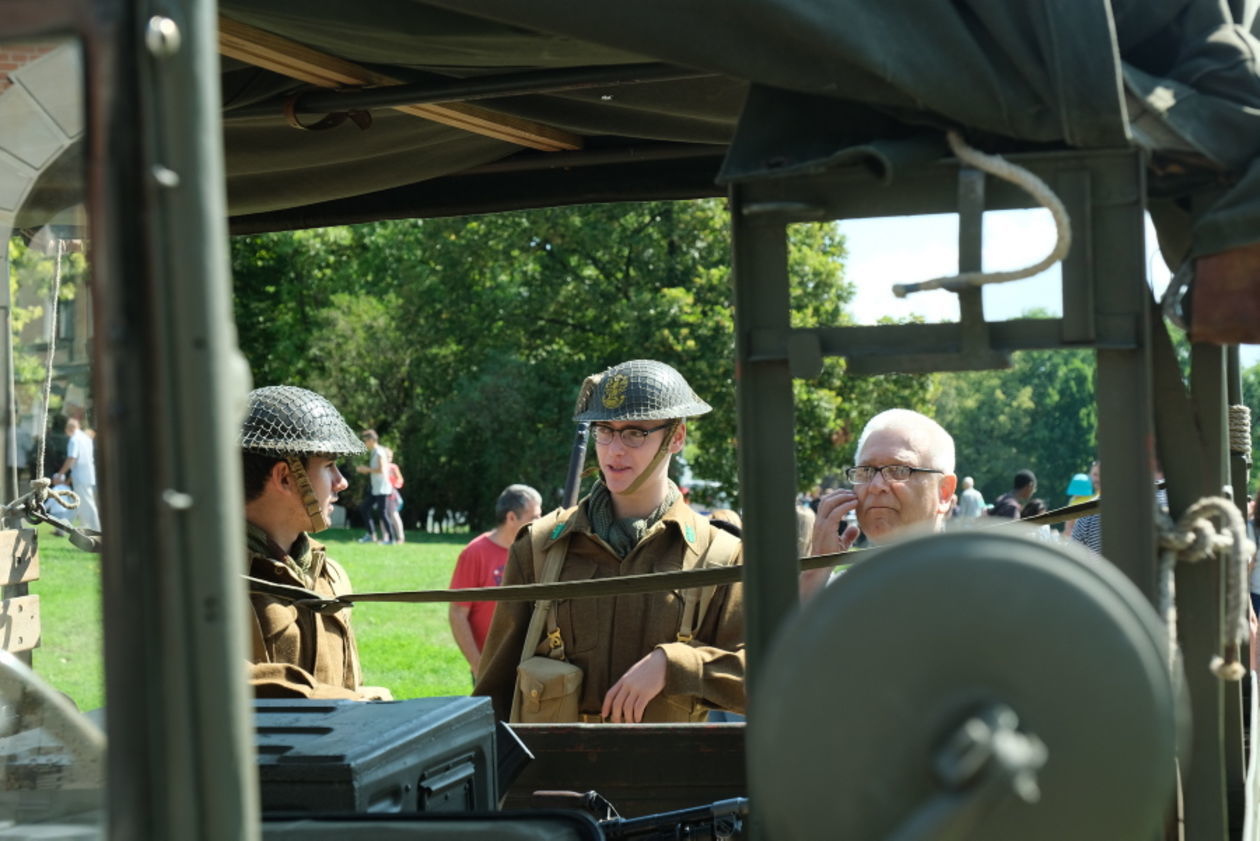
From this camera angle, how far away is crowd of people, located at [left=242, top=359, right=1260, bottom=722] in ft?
12.9

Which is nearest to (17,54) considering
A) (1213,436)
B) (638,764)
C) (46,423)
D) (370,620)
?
(46,423)

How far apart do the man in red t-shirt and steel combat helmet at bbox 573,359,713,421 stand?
189cm

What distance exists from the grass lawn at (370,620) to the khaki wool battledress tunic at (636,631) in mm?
1474

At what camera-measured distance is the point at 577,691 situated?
417 centimetres

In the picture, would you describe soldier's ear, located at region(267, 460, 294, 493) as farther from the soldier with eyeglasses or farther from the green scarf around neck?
the soldier with eyeglasses

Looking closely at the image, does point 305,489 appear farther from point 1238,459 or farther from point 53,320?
point 1238,459

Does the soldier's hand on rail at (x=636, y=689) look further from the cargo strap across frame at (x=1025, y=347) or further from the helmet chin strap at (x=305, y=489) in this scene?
the cargo strap across frame at (x=1025, y=347)

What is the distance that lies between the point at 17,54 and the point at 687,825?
5.56 feet

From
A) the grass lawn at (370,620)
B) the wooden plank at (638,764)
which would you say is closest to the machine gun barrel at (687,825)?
the wooden plank at (638,764)

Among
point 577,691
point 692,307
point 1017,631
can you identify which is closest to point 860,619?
point 1017,631

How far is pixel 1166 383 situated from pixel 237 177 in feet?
6.86

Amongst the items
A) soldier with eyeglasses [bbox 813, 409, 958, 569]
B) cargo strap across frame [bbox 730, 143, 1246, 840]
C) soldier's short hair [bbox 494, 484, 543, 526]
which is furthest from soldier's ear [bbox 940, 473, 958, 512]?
soldier's short hair [bbox 494, 484, 543, 526]

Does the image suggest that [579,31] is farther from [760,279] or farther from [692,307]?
[692,307]

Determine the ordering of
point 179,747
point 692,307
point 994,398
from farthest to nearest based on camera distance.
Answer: point 994,398 → point 692,307 → point 179,747
